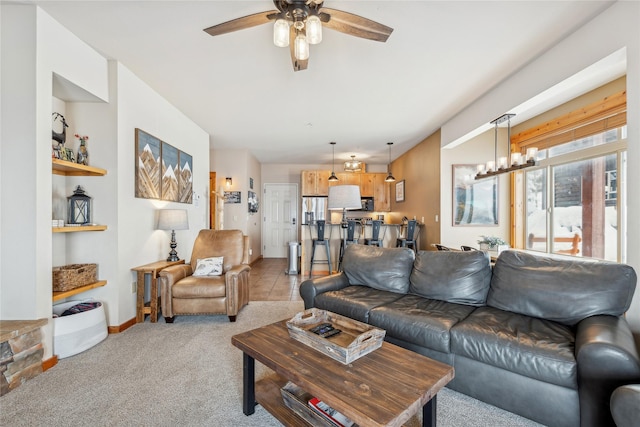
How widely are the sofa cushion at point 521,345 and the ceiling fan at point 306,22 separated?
6.61 feet

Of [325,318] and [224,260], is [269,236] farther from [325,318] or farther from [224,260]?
[325,318]

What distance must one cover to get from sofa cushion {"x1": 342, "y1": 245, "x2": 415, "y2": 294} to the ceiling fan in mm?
1862

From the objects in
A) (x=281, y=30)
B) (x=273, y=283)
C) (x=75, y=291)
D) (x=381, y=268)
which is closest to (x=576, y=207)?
(x=381, y=268)

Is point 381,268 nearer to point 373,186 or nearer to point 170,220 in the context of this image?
point 170,220

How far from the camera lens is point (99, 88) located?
2633 millimetres

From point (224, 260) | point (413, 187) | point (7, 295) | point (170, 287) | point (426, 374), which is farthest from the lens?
point (413, 187)

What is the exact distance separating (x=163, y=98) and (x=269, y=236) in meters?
4.81

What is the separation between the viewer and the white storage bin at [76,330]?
221 centimetres

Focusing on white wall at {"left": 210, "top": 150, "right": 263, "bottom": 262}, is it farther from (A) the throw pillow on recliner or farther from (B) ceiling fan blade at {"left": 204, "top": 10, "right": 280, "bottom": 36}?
(B) ceiling fan blade at {"left": 204, "top": 10, "right": 280, "bottom": 36}

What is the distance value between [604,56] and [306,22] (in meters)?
2.24

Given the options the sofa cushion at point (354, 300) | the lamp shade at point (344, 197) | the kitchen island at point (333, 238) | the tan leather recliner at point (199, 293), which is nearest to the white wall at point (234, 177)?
the kitchen island at point (333, 238)

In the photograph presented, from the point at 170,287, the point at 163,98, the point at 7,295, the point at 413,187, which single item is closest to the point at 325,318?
the point at 170,287

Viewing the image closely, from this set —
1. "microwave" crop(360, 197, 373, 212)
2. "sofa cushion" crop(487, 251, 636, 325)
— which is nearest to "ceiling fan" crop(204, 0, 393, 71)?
"sofa cushion" crop(487, 251, 636, 325)

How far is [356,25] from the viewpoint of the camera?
71.1 inches
